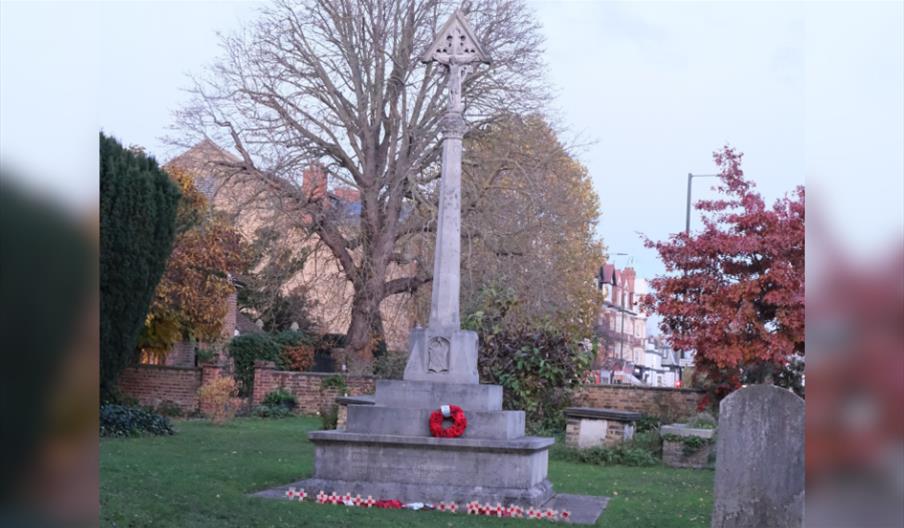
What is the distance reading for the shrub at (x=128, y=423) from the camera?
18.9 m

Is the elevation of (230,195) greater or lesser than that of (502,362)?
greater

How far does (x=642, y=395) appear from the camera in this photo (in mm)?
25172

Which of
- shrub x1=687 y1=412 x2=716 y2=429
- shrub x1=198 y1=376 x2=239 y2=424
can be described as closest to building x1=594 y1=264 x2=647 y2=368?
shrub x1=198 y1=376 x2=239 y2=424

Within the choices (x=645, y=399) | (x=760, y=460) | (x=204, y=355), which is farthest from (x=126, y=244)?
(x=204, y=355)

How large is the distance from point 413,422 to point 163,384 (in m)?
17.1

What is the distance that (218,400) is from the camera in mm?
24938

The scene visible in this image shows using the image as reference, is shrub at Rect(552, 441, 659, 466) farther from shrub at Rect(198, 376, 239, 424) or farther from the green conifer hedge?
shrub at Rect(198, 376, 239, 424)

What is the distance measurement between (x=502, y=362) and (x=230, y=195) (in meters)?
12.3

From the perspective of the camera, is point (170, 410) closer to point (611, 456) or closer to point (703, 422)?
point (611, 456)

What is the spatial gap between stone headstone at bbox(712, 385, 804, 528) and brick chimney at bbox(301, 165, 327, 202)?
74.6 ft

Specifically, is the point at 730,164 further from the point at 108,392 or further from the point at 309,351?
the point at 309,351

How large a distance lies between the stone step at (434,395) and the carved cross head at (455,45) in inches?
181
